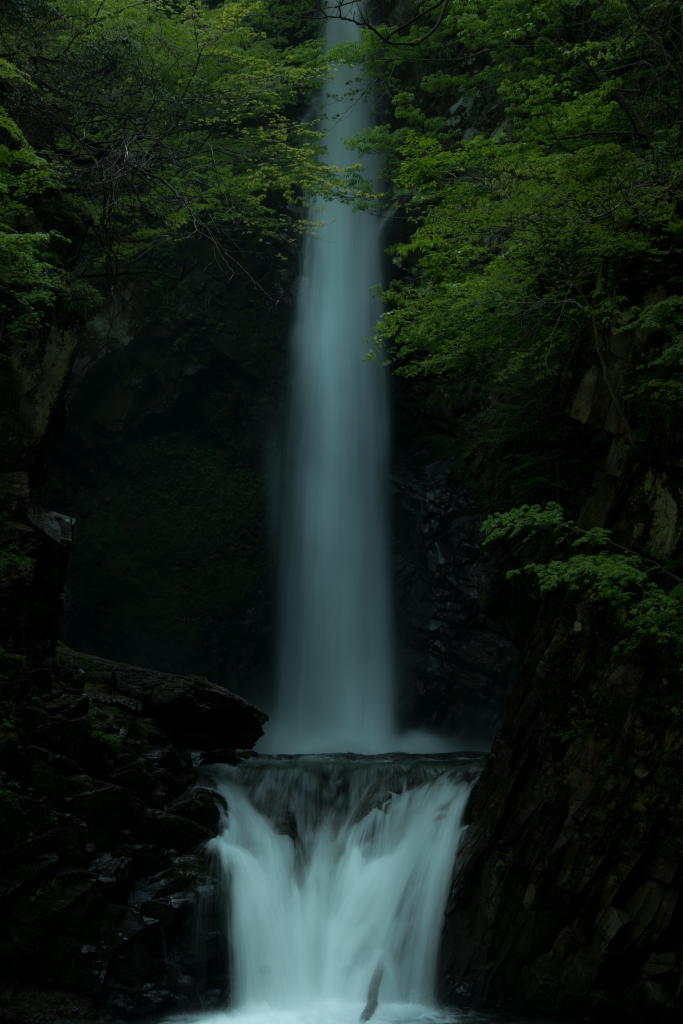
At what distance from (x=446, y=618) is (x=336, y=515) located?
11.5 ft

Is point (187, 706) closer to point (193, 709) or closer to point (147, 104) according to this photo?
point (193, 709)

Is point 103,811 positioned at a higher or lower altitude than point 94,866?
higher

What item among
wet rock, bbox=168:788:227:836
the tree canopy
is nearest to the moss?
the tree canopy

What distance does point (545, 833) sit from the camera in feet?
26.6

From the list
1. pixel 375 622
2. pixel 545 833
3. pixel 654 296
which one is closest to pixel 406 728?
pixel 375 622

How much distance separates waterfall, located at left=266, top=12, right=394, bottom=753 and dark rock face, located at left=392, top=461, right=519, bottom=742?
50 centimetres

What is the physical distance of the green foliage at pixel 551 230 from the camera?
856 centimetres

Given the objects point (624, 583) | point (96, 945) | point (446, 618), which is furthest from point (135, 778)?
point (446, 618)

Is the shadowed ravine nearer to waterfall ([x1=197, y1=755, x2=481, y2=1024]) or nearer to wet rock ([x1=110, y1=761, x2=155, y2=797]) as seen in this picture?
waterfall ([x1=197, y1=755, x2=481, y2=1024])

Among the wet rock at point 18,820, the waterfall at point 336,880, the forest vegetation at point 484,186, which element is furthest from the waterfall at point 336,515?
the wet rock at point 18,820

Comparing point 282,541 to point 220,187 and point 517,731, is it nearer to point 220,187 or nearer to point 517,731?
point 220,187

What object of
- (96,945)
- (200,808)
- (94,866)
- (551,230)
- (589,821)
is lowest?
(96,945)

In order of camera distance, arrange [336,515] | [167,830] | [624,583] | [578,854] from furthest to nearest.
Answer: [336,515] → [167,830] → [578,854] → [624,583]

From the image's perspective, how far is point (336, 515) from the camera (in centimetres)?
1805
